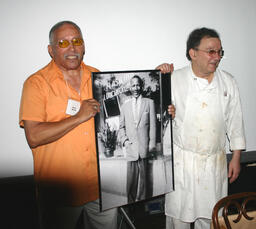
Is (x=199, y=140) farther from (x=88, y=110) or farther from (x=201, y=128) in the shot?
(x=88, y=110)

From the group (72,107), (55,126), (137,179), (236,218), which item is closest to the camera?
(236,218)

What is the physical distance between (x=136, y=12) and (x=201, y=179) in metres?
1.72

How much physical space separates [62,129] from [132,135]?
0.50 m

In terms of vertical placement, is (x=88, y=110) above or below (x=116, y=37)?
below

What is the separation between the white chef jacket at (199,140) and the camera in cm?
185

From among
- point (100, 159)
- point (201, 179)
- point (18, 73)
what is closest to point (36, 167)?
point (100, 159)

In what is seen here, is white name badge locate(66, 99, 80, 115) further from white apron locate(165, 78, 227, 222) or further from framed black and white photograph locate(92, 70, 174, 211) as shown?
white apron locate(165, 78, 227, 222)

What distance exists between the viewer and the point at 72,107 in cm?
155

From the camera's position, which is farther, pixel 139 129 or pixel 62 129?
pixel 139 129

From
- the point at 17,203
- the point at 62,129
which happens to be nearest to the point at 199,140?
the point at 62,129

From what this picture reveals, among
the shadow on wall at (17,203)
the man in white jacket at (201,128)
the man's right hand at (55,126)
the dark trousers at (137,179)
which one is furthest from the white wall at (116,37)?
the dark trousers at (137,179)

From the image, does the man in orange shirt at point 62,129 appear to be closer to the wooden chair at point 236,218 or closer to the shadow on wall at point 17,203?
the shadow on wall at point 17,203

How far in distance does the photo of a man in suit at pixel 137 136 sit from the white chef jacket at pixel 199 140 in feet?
1.14

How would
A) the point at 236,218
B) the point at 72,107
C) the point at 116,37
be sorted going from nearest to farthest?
1. the point at 236,218
2. the point at 72,107
3. the point at 116,37
